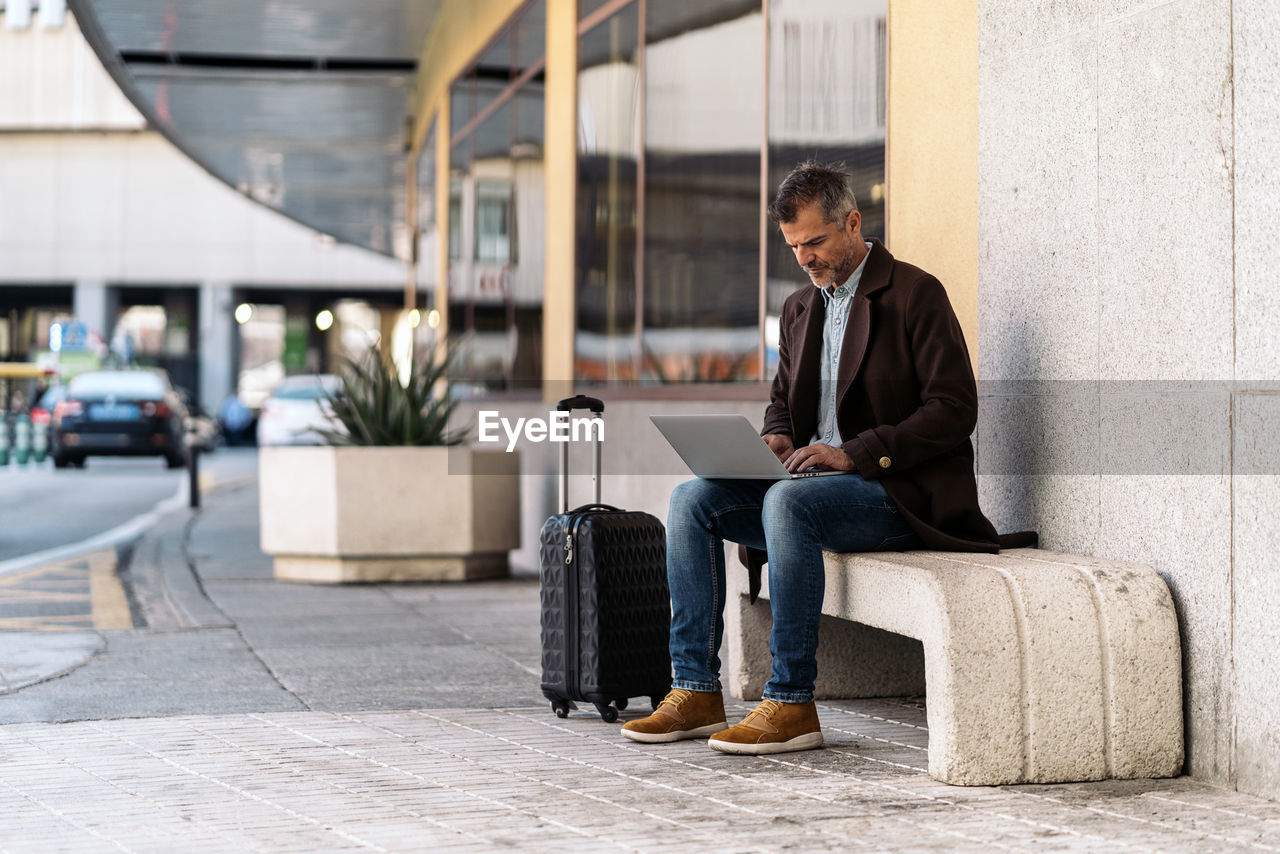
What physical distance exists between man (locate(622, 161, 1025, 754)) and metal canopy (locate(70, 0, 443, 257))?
35.5 feet

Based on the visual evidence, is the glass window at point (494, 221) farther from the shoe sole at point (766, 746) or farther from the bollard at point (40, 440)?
the bollard at point (40, 440)

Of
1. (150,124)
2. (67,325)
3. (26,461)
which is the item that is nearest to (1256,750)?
(150,124)

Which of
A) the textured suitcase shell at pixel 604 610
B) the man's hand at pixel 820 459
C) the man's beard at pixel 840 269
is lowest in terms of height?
the textured suitcase shell at pixel 604 610

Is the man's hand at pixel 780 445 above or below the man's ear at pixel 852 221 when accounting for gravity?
below

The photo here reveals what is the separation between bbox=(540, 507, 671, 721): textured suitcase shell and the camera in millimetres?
5195

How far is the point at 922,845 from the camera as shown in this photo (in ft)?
11.8

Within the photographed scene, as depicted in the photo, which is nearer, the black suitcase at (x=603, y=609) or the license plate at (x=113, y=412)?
the black suitcase at (x=603, y=609)

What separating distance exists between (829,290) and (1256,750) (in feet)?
6.11

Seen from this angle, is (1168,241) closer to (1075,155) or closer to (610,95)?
(1075,155)

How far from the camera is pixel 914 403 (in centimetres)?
485

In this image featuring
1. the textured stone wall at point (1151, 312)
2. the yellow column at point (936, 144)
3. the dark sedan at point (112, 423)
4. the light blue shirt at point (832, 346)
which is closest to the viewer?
the textured stone wall at point (1151, 312)

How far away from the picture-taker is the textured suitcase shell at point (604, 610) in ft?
17.0

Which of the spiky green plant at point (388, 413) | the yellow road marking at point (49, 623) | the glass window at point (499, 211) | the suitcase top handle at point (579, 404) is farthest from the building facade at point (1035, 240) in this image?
the yellow road marking at point (49, 623)

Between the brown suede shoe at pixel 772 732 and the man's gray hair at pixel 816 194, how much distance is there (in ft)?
4.82
